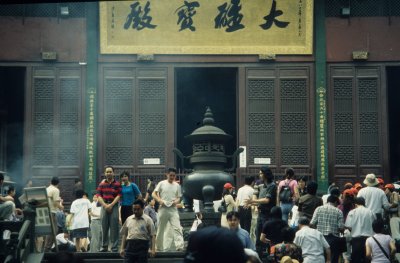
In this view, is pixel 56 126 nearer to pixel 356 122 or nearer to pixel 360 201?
pixel 356 122

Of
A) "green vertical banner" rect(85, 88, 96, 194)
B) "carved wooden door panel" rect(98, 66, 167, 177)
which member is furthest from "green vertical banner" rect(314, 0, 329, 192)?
"green vertical banner" rect(85, 88, 96, 194)

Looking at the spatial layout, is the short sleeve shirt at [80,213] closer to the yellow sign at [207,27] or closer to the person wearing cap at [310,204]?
the person wearing cap at [310,204]

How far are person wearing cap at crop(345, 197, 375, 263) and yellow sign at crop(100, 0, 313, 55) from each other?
9.83m

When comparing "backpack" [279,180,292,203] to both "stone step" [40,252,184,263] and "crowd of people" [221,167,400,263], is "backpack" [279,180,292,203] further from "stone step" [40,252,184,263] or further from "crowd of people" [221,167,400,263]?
"stone step" [40,252,184,263]

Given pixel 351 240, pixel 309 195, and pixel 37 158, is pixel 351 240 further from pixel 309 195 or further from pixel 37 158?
pixel 37 158

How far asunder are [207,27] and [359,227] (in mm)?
10453

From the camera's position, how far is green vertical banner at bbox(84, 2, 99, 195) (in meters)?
21.0

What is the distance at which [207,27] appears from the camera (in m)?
21.4

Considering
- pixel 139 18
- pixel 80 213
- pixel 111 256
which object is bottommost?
pixel 111 256

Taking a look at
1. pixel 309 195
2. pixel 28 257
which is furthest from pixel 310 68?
pixel 28 257

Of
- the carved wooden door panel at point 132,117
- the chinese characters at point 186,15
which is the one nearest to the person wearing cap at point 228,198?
the carved wooden door panel at point 132,117

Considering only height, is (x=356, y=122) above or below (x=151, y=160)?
above

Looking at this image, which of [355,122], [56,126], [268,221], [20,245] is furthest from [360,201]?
[56,126]

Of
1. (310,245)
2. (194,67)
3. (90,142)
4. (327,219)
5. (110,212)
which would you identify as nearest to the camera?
(310,245)
